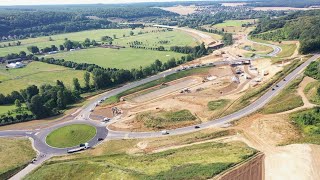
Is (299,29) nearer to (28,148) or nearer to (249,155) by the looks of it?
(249,155)

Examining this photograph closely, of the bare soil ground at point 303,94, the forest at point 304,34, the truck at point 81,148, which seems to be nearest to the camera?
the truck at point 81,148

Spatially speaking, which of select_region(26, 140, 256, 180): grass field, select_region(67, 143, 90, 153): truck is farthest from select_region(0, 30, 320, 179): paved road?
select_region(26, 140, 256, 180): grass field

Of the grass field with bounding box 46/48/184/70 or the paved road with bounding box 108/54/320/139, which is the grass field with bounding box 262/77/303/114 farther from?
the grass field with bounding box 46/48/184/70

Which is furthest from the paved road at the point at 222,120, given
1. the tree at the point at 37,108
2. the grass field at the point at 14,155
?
the tree at the point at 37,108

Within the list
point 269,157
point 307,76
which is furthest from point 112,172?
point 307,76

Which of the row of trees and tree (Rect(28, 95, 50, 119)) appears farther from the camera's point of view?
the row of trees

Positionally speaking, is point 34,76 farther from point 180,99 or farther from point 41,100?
point 180,99

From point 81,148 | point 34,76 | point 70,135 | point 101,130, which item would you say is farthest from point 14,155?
point 34,76

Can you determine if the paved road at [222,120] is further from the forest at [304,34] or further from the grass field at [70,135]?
the forest at [304,34]
